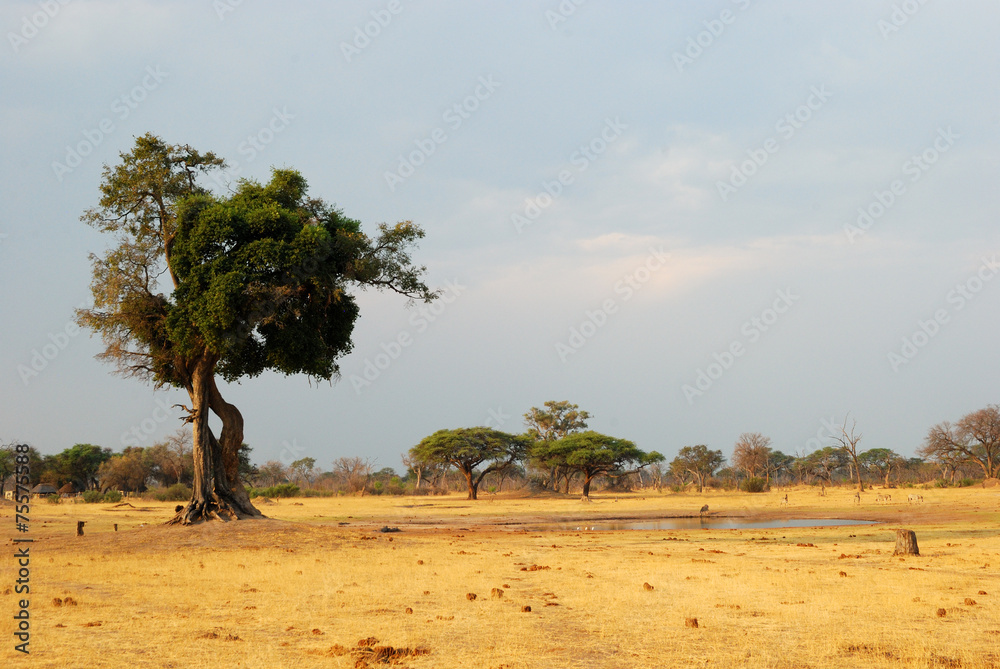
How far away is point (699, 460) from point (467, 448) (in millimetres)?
49194

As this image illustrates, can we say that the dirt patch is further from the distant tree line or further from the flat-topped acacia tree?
the distant tree line

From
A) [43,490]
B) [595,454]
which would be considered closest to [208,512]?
[595,454]

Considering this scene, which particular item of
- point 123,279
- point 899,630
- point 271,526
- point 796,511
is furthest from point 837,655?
point 796,511

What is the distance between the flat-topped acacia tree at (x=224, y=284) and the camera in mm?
27250

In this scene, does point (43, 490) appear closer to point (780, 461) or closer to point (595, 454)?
point (595, 454)

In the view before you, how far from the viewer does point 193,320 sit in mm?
27484

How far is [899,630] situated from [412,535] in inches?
900

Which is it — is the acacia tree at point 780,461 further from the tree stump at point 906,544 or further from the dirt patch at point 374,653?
the dirt patch at point 374,653

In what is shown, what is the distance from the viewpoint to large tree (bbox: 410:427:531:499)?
82.4 meters

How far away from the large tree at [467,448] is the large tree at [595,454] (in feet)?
17.5

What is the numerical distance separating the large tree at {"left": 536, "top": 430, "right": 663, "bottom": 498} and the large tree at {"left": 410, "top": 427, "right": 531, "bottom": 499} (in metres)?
5.32

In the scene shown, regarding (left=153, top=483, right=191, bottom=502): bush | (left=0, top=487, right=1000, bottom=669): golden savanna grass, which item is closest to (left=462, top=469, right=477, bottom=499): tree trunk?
(left=153, top=483, right=191, bottom=502): bush

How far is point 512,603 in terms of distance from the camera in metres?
13.2

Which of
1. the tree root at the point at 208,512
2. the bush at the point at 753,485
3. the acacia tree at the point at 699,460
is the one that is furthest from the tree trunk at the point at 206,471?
the acacia tree at the point at 699,460
